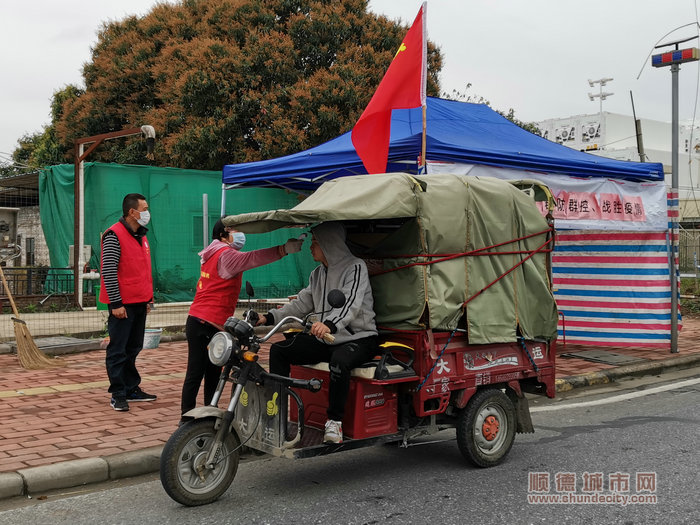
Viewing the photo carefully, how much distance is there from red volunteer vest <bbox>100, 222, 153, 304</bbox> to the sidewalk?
1032 mm

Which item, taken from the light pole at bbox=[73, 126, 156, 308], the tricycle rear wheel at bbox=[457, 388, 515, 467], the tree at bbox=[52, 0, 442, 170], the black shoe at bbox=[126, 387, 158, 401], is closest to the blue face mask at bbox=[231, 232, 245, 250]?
the black shoe at bbox=[126, 387, 158, 401]

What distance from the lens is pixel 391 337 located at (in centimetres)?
510

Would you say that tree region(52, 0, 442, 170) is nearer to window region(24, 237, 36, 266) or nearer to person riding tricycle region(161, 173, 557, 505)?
window region(24, 237, 36, 266)

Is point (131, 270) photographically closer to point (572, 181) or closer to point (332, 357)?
point (332, 357)

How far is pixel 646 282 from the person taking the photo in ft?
33.6

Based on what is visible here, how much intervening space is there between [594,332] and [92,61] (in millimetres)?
17437

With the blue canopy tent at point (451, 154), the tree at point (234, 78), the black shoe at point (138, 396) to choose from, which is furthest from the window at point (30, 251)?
the black shoe at point (138, 396)

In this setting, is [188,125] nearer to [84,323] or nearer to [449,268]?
[84,323]

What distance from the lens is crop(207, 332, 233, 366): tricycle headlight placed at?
4383 millimetres

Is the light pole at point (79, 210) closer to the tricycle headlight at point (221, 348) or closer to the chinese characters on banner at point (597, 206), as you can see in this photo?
the chinese characters on banner at point (597, 206)

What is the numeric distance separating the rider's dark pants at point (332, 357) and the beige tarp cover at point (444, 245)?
43 cm

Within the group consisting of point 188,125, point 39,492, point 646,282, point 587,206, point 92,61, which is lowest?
point 39,492

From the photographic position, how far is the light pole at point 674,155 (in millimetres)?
10055

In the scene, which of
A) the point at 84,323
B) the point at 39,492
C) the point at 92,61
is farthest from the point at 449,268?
the point at 92,61
